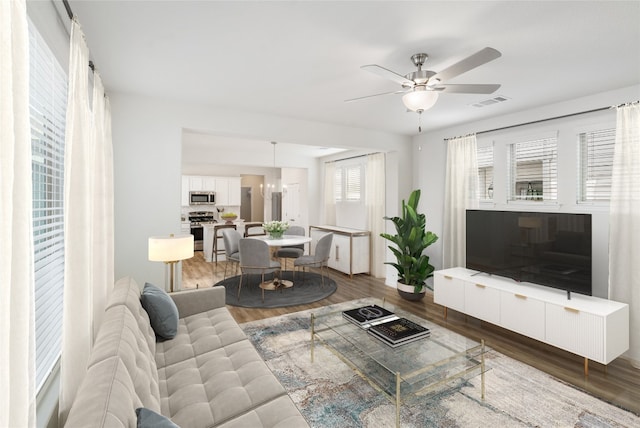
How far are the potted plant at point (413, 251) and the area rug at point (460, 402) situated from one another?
181cm

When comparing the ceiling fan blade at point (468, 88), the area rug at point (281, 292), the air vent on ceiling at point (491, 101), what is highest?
the air vent on ceiling at point (491, 101)

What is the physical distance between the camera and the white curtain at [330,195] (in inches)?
304

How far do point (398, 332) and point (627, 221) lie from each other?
254cm

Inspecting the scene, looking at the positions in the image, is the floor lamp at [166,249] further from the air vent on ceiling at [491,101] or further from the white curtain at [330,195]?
the white curtain at [330,195]

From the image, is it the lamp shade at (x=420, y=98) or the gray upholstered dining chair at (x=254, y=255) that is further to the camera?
the gray upholstered dining chair at (x=254, y=255)

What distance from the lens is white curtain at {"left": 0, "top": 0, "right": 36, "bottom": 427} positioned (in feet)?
2.62

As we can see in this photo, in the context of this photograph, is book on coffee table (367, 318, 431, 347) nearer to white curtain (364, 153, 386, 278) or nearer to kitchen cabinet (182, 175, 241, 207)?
white curtain (364, 153, 386, 278)

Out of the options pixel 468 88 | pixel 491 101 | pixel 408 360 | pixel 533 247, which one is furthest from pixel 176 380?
pixel 491 101

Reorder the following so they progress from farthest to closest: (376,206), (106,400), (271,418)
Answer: (376,206), (271,418), (106,400)

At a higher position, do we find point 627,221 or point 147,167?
point 147,167

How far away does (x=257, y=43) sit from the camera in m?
2.29

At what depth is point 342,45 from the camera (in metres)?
2.30

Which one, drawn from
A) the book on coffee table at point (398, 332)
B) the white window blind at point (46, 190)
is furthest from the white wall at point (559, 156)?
the white window blind at point (46, 190)

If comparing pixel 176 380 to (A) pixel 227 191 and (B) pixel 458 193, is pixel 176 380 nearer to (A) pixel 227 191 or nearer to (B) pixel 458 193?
(B) pixel 458 193
